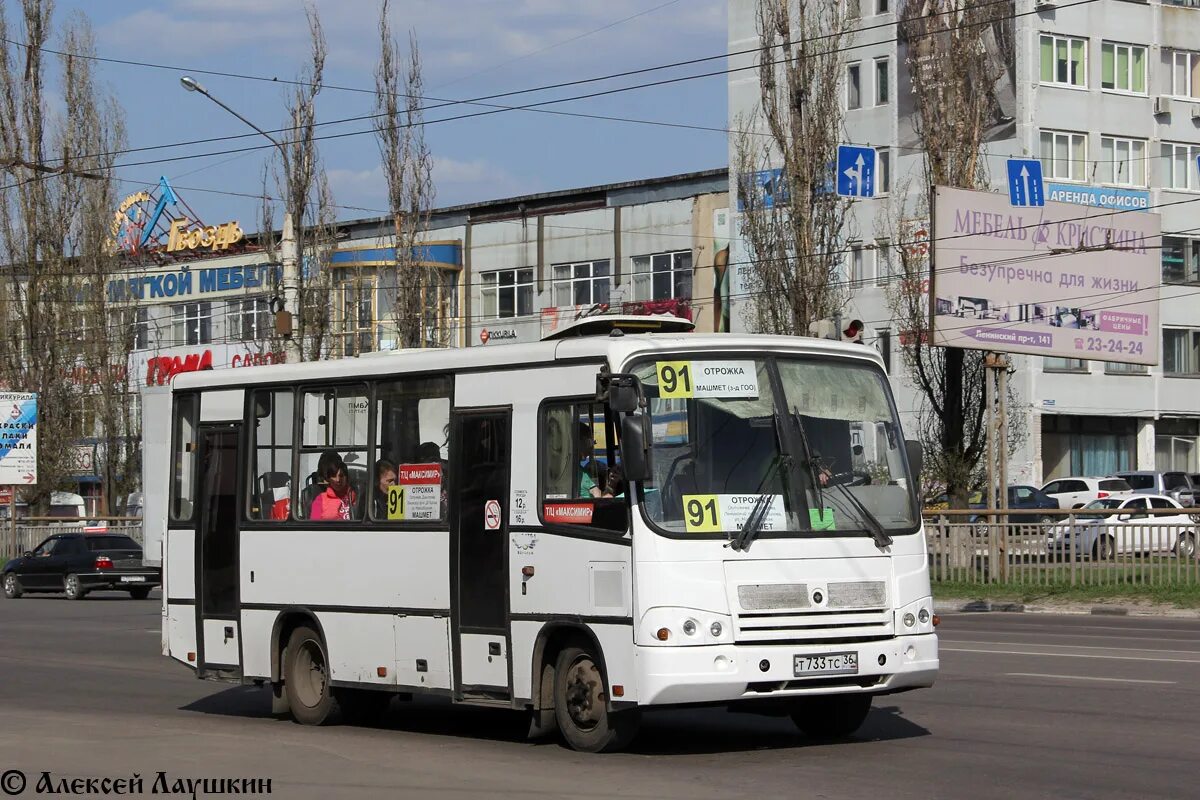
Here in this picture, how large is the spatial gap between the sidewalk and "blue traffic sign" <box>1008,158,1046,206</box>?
11.6 metres

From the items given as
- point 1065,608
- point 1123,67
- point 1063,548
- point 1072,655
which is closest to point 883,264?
point 1123,67

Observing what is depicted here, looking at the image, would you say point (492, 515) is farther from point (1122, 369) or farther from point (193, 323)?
point (193, 323)

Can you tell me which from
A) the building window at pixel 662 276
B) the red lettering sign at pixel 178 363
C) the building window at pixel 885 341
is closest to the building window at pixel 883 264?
the building window at pixel 885 341

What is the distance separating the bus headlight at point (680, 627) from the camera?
10969 mm

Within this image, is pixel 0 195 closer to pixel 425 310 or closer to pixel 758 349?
pixel 425 310

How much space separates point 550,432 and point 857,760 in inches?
114

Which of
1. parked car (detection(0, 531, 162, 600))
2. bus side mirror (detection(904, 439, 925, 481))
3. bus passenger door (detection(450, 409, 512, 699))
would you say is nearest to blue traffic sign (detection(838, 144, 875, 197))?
parked car (detection(0, 531, 162, 600))

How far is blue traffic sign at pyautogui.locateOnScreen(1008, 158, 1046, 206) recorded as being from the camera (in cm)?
4441

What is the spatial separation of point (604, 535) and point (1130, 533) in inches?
731

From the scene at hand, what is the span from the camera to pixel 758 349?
38.9 ft

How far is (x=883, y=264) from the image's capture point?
64750 millimetres

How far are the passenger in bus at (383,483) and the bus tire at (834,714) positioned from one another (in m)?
3.30

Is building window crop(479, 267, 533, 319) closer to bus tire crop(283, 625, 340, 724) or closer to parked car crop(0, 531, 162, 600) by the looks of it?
parked car crop(0, 531, 162, 600)

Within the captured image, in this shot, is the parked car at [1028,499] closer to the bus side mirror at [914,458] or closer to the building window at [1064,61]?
the building window at [1064,61]
